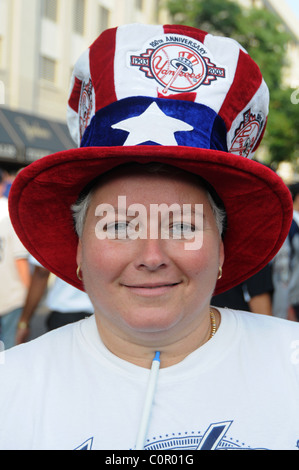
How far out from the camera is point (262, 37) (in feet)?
58.7

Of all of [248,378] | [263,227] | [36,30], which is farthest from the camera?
Result: [36,30]

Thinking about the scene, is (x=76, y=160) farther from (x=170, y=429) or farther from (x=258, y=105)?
(x=170, y=429)

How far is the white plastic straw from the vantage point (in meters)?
1.11

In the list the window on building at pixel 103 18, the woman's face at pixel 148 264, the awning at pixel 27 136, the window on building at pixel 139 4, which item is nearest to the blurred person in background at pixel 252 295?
the woman's face at pixel 148 264

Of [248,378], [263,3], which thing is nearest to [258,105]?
[248,378]

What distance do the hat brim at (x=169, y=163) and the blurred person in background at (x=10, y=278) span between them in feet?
7.18

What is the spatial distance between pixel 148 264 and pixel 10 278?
2822 millimetres

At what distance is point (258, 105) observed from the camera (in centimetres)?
133

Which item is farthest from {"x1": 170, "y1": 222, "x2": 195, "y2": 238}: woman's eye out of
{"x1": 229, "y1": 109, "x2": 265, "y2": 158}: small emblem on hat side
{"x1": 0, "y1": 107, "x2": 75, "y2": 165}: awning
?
{"x1": 0, "y1": 107, "x2": 75, "y2": 165}: awning

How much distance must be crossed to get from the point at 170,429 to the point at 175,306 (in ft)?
0.95

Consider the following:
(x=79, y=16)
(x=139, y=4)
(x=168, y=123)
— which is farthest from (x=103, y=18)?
(x=168, y=123)

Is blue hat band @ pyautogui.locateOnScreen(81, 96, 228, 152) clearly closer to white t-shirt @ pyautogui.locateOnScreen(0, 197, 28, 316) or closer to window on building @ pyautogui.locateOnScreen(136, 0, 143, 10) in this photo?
white t-shirt @ pyautogui.locateOnScreen(0, 197, 28, 316)

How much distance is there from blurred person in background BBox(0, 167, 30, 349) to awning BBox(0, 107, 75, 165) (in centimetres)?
974
